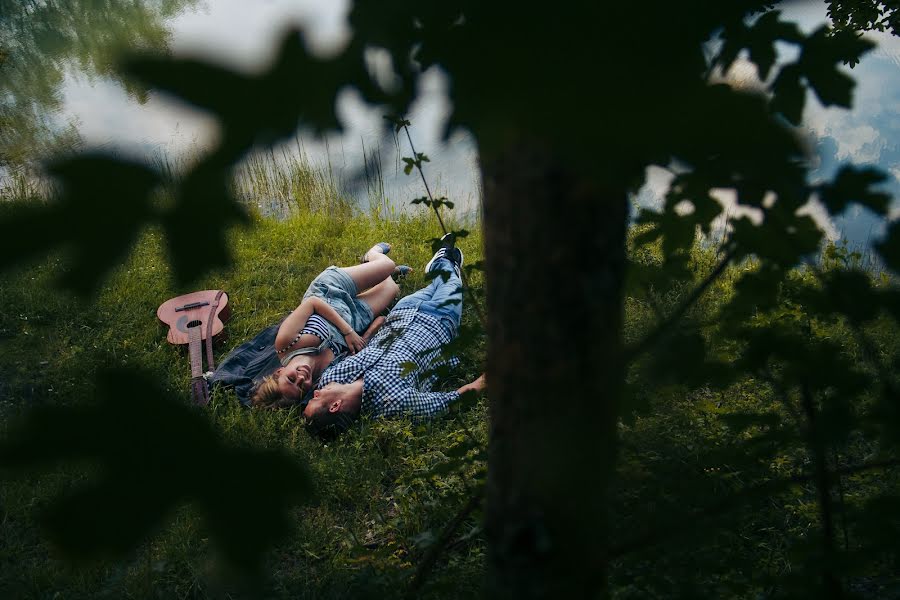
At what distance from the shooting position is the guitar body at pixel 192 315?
4.01 meters

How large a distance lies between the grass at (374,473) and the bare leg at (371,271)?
1.07 feet

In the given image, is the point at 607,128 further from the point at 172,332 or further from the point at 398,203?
the point at 398,203

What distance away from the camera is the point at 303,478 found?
0.46 metres

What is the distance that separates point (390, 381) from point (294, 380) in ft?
1.84

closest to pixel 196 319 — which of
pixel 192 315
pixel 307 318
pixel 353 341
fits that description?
pixel 192 315

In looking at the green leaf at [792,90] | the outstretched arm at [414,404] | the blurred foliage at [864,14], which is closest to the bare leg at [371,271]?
the outstretched arm at [414,404]

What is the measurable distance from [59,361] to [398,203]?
288 cm

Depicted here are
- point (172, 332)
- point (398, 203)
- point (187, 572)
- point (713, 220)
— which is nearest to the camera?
point (713, 220)

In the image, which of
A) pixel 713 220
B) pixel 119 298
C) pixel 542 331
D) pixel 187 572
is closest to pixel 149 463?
pixel 542 331

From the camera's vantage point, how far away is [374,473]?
2941mm

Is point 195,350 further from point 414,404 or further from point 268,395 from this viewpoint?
point 414,404

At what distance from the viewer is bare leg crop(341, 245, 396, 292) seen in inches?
176

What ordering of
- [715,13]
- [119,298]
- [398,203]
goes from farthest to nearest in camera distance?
1. [398,203]
2. [119,298]
3. [715,13]

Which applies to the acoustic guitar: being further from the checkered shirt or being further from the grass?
the checkered shirt
